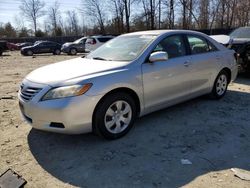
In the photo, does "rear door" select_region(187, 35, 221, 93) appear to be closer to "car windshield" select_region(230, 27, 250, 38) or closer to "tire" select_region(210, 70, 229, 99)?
"tire" select_region(210, 70, 229, 99)

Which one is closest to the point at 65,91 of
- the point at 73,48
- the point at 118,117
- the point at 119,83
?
the point at 119,83

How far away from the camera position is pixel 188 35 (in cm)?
576

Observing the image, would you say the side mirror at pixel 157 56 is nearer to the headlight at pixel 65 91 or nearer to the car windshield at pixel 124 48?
the car windshield at pixel 124 48

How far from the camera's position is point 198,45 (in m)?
5.96

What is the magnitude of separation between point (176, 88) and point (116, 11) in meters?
51.1

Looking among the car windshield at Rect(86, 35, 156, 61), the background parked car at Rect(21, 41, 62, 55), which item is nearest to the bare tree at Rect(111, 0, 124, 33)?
the background parked car at Rect(21, 41, 62, 55)

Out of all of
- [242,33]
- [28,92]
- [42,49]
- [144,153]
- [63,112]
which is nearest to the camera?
[63,112]

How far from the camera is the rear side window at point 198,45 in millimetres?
5777

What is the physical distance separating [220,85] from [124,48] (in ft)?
8.47

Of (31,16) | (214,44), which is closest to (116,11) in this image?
(31,16)

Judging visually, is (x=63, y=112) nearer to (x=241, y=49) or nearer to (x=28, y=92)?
(x=28, y=92)

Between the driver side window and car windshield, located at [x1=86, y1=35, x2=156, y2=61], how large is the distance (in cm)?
21

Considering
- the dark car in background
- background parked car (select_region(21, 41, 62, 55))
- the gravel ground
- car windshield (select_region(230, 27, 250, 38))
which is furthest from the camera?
background parked car (select_region(21, 41, 62, 55))

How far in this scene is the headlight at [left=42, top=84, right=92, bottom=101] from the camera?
156 inches
